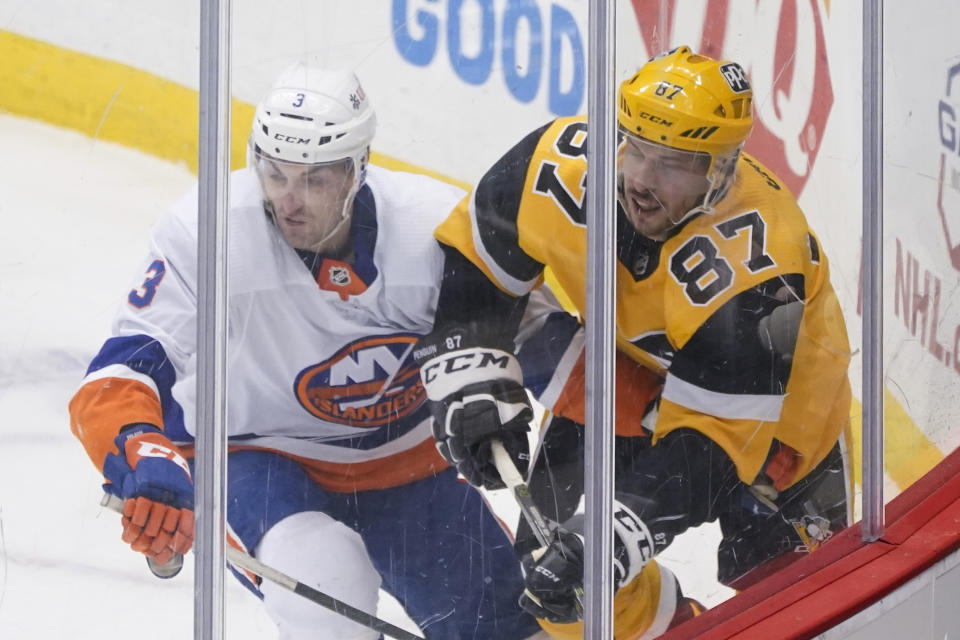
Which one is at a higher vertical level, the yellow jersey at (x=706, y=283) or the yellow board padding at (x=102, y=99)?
the yellow board padding at (x=102, y=99)

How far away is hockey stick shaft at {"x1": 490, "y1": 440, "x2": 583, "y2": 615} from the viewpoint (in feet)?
5.69

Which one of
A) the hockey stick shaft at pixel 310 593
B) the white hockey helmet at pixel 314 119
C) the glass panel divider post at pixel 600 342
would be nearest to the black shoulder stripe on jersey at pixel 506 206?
the glass panel divider post at pixel 600 342

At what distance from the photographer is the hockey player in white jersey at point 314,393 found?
1.46 m

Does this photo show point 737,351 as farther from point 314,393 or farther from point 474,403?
point 314,393

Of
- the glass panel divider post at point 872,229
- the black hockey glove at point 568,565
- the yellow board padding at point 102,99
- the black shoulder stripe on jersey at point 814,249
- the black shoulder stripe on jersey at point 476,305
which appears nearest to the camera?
the yellow board padding at point 102,99

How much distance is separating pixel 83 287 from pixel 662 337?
0.95m

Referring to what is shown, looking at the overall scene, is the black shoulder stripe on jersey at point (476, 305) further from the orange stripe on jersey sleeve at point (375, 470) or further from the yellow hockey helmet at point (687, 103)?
the yellow hockey helmet at point (687, 103)

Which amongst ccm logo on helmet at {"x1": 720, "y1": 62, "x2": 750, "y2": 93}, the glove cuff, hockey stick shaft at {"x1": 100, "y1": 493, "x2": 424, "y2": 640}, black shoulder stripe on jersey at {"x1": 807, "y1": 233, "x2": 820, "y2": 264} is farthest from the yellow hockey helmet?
hockey stick shaft at {"x1": 100, "y1": 493, "x2": 424, "y2": 640}

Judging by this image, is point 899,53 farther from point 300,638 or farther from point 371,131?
point 300,638

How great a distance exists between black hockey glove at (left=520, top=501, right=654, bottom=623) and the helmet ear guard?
540mm

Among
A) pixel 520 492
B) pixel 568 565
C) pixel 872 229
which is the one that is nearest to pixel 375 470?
pixel 520 492

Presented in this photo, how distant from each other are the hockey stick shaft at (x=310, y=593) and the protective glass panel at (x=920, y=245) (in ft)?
3.95

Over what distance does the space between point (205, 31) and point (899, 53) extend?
1.50 metres

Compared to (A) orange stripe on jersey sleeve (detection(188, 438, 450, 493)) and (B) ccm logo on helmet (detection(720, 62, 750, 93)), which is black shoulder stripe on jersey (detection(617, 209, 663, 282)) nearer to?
(B) ccm logo on helmet (detection(720, 62, 750, 93))
